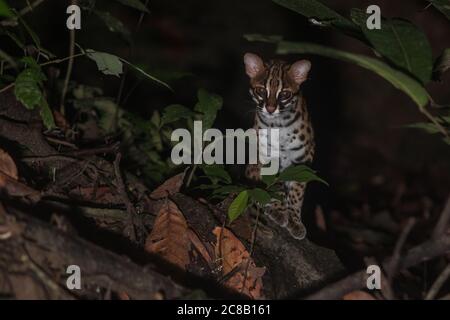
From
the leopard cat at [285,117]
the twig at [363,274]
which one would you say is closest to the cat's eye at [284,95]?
the leopard cat at [285,117]

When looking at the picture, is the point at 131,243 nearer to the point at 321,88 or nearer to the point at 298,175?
the point at 298,175

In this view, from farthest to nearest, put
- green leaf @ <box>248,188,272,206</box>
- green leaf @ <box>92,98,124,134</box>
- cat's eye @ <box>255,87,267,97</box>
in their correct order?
green leaf @ <box>92,98,124,134</box>
cat's eye @ <box>255,87,267,97</box>
green leaf @ <box>248,188,272,206</box>

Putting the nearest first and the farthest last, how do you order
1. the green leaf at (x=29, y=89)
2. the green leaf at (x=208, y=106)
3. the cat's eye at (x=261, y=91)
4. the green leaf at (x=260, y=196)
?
the green leaf at (x=29, y=89), the green leaf at (x=260, y=196), the green leaf at (x=208, y=106), the cat's eye at (x=261, y=91)

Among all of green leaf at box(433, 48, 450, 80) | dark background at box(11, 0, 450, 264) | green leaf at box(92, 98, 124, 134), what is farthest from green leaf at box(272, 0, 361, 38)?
dark background at box(11, 0, 450, 264)

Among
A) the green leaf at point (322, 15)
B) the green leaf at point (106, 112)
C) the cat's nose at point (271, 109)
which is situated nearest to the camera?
the green leaf at point (322, 15)

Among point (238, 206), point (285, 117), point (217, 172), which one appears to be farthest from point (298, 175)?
point (285, 117)

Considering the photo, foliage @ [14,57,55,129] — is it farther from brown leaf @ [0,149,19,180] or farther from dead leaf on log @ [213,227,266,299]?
dead leaf on log @ [213,227,266,299]

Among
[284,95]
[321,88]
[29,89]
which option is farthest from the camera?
[321,88]

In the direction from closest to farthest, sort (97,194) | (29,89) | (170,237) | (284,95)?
(29,89) < (170,237) < (97,194) < (284,95)

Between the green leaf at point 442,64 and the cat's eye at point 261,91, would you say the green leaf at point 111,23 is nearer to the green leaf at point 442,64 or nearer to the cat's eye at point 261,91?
the cat's eye at point 261,91
